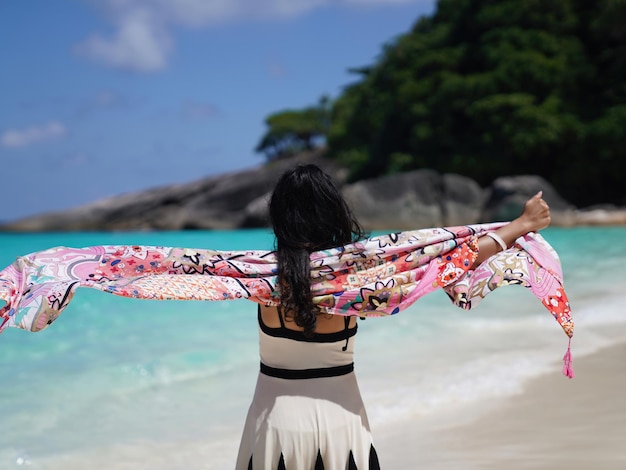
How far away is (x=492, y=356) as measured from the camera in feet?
18.6

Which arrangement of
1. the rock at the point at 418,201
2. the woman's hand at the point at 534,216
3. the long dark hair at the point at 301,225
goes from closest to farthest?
the long dark hair at the point at 301,225
the woman's hand at the point at 534,216
the rock at the point at 418,201

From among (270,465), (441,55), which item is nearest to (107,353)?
(270,465)

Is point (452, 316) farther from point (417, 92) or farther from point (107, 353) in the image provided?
point (417, 92)

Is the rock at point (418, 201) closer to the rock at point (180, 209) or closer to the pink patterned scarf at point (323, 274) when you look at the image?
the rock at point (180, 209)

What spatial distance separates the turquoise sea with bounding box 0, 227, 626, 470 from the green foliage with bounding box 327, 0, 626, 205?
14919 millimetres

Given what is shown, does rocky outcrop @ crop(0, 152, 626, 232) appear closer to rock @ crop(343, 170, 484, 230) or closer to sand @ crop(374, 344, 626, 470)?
rock @ crop(343, 170, 484, 230)

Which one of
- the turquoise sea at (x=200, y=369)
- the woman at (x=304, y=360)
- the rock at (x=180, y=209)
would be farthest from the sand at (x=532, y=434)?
the rock at (x=180, y=209)

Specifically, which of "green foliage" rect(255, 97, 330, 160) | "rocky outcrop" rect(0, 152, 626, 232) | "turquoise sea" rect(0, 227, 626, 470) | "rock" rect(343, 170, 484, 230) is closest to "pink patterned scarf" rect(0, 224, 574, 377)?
"turquoise sea" rect(0, 227, 626, 470)

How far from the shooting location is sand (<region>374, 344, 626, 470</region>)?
10.7 feet

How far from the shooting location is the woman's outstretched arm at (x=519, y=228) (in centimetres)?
196

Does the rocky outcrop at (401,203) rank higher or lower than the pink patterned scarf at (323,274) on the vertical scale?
higher

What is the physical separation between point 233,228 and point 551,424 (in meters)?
28.7

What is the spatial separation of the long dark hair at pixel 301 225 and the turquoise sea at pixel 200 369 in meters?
2.26

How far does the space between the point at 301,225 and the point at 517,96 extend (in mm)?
23288
